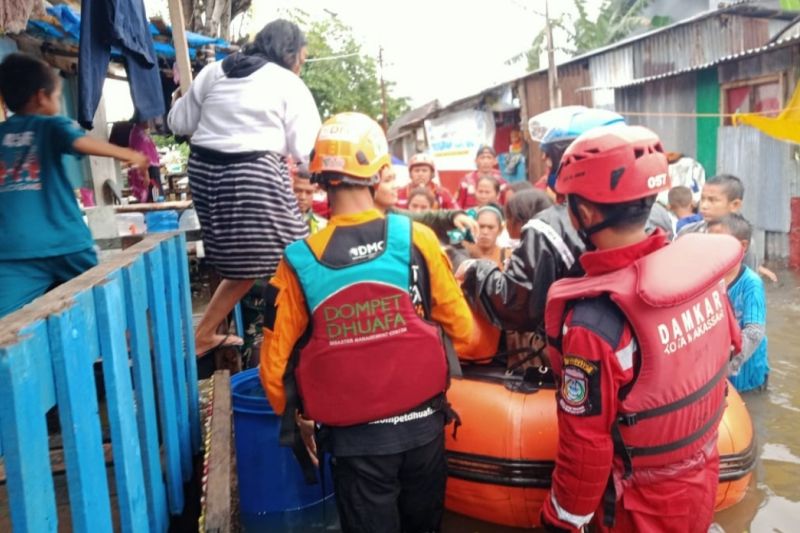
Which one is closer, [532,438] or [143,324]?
[143,324]

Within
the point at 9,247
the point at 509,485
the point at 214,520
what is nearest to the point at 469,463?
the point at 509,485

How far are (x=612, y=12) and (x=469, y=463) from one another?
2960cm

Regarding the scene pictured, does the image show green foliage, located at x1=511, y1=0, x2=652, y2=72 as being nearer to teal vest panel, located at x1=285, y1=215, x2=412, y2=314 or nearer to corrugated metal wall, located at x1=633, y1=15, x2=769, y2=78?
corrugated metal wall, located at x1=633, y1=15, x2=769, y2=78

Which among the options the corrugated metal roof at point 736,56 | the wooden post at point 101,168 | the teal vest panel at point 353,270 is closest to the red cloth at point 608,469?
the teal vest panel at point 353,270

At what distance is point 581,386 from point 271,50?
2.52 metres

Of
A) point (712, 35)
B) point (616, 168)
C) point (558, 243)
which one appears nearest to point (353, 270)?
point (616, 168)

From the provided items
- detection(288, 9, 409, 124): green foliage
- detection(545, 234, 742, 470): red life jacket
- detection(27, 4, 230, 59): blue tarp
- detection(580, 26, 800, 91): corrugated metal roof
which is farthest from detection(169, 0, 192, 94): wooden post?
detection(288, 9, 409, 124): green foliage

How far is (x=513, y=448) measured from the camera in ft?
9.77

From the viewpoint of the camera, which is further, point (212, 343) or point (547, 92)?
point (547, 92)

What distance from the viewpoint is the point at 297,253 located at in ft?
7.68

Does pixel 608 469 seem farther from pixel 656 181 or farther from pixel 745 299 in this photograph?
pixel 745 299

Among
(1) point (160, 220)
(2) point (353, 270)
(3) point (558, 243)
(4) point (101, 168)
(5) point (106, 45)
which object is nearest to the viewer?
(2) point (353, 270)

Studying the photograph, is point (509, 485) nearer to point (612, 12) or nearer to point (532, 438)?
point (532, 438)

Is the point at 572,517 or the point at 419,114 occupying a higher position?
the point at 419,114
